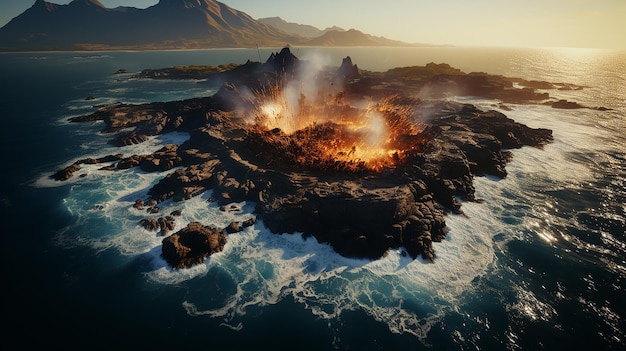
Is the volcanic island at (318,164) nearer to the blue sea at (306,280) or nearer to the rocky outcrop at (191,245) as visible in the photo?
the rocky outcrop at (191,245)

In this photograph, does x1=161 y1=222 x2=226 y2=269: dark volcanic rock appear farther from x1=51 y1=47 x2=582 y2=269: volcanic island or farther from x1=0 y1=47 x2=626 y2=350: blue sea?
x1=0 y1=47 x2=626 y2=350: blue sea

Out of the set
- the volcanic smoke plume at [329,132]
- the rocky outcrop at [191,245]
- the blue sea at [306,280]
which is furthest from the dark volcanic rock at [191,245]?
the volcanic smoke plume at [329,132]

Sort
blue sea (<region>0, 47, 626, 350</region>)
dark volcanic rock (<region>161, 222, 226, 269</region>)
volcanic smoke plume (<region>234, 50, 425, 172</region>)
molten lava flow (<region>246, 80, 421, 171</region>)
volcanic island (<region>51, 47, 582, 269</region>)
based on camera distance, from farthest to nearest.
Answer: volcanic smoke plume (<region>234, 50, 425, 172</region>)
molten lava flow (<region>246, 80, 421, 171</region>)
volcanic island (<region>51, 47, 582, 269</region>)
dark volcanic rock (<region>161, 222, 226, 269</region>)
blue sea (<region>0, 47, 626, 350</region>)

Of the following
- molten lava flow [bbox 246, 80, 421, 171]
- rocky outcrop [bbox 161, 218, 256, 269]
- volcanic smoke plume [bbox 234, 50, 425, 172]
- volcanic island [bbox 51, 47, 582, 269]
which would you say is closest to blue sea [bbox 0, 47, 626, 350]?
rocky outcrop [bbox 161, 218, 256, 269]

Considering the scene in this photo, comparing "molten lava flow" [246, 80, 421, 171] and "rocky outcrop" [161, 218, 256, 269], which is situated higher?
"molten lava flow" [246, 80, 421, 171]

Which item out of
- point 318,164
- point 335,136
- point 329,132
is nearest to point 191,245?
point 318,164

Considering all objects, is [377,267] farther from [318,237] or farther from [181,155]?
[181,155]

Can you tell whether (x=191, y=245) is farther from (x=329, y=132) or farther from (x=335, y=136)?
(x=329, y=132)
